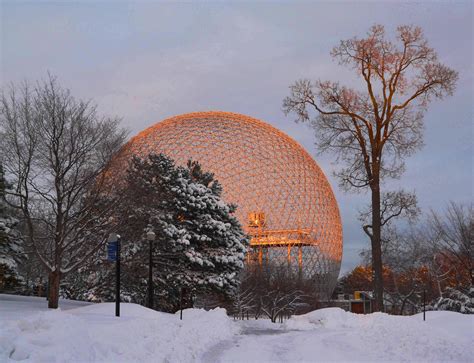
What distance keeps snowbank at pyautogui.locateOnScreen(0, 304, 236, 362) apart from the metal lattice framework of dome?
102 feet

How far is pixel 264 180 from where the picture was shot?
4781 centimetres

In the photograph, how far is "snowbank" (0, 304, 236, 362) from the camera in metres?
7.31

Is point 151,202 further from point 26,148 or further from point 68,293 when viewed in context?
point 68,293

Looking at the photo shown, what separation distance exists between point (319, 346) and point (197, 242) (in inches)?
673

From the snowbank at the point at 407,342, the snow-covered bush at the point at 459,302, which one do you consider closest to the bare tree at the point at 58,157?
the snowbank at the point at 407,342

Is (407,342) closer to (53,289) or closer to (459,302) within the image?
(53,289)

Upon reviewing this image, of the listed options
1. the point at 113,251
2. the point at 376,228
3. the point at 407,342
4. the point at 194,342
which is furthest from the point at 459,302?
the point at 113,251

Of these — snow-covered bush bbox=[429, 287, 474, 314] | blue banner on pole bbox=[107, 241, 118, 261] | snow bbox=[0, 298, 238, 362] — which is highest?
blue banner on pole bbox=[107, 241, 118, 261]

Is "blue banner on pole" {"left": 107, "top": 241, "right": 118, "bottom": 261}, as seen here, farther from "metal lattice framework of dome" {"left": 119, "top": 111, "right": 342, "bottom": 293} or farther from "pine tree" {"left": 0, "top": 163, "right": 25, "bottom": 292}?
"metal lattice framework of dome" {"left": 119, "top": 111, "right": 342, "bottom": 293}

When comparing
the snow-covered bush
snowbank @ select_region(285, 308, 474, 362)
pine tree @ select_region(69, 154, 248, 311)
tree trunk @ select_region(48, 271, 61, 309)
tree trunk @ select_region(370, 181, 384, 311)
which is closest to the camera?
snowbank @ select_region(285, 308, 474, 362)

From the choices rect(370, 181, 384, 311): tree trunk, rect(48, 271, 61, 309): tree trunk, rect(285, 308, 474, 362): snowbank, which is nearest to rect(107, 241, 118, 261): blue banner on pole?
rect(48, 271, 61, 309): tree trunk

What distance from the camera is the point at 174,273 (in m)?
27.4

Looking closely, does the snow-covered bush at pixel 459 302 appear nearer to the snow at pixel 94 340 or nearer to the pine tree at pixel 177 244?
the pine tree at pixel 177 244

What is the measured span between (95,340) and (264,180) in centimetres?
3906
